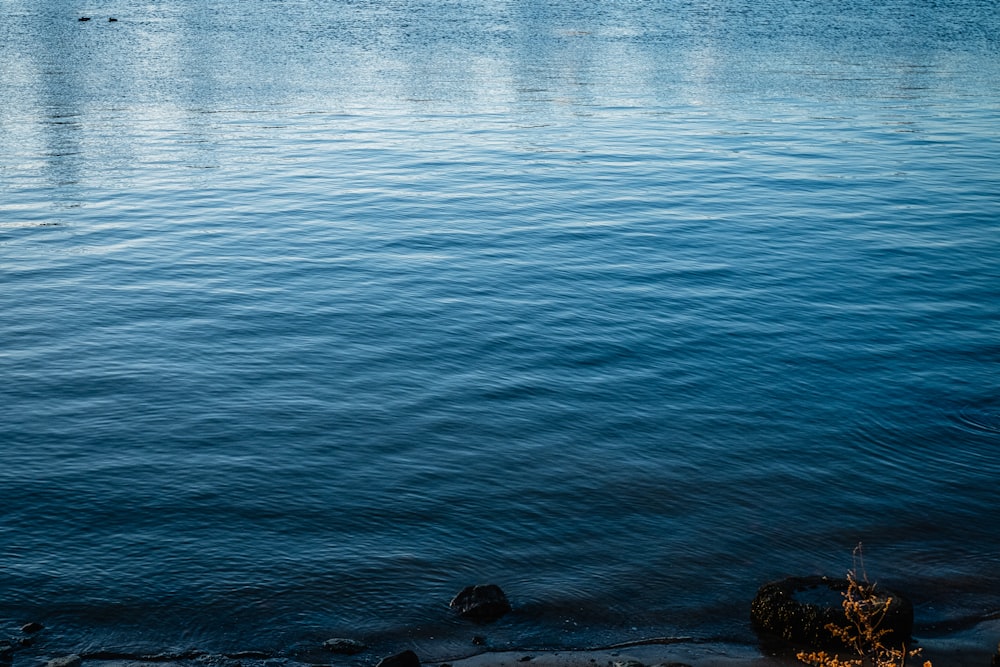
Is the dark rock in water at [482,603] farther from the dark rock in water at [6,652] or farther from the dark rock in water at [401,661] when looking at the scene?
the dark rock in water at [6,652]

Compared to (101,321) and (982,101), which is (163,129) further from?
(982,101)

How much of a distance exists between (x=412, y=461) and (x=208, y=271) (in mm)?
8512

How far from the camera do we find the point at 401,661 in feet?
25.6

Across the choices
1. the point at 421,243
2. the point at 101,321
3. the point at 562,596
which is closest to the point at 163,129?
the point at 421,243

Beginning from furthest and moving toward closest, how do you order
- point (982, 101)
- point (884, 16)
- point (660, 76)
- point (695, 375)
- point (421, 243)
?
point (884, 16) < point (660, 76) < point (982, 101) < point (421, 243) < point (695, 375)

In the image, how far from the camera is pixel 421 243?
21062 mm

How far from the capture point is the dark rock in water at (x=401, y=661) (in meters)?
7.79

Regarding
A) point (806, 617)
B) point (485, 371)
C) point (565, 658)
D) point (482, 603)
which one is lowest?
point (485, 371)

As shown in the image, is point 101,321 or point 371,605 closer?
point 371,605

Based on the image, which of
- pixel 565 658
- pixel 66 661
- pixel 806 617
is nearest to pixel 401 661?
pixel 565 658

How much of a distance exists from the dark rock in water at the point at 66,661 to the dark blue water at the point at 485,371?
53 cm

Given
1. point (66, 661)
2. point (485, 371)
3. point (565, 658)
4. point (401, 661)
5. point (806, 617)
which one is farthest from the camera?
point (485, 371)

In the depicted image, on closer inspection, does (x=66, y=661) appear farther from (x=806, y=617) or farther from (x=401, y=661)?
(x=806, y=617)

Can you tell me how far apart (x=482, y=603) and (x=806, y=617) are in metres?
2.48
